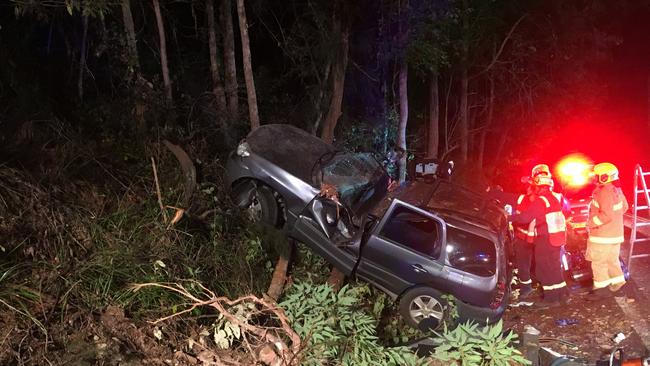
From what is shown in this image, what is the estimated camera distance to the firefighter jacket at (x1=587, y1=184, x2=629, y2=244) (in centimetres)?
→ 646

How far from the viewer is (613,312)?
633 centimetres

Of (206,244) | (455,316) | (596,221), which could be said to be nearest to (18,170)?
(206,244)

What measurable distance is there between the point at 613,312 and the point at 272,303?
4.71m

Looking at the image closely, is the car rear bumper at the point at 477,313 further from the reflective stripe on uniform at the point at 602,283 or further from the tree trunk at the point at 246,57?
the tree trunk at the point at 246,57

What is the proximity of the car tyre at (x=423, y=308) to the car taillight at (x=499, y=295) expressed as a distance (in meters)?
0.58

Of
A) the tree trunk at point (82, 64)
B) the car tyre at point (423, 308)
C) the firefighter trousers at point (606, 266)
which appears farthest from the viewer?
the tree trunk at point (82, 64)

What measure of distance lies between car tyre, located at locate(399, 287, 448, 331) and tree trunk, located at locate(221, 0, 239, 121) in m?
5.40

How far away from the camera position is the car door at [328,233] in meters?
5.86

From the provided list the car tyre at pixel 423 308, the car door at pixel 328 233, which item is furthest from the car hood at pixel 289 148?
the car tyre at pixel 423 308

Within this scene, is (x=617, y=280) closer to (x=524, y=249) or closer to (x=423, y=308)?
(x=524, y=249)

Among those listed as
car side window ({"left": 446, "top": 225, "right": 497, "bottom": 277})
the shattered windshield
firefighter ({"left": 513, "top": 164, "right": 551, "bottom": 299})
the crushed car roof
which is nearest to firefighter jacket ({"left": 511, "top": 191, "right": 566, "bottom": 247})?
firefighter ({"left": 513, "top": 164, "right": 551, "bottom": 299})

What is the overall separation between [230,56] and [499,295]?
6.34 m

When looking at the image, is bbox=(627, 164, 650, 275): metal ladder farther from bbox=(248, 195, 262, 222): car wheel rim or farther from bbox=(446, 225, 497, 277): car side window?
bbox=(248, 195, 262, 222): car wheel rim

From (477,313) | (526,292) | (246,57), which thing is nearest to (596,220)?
(526,292)
